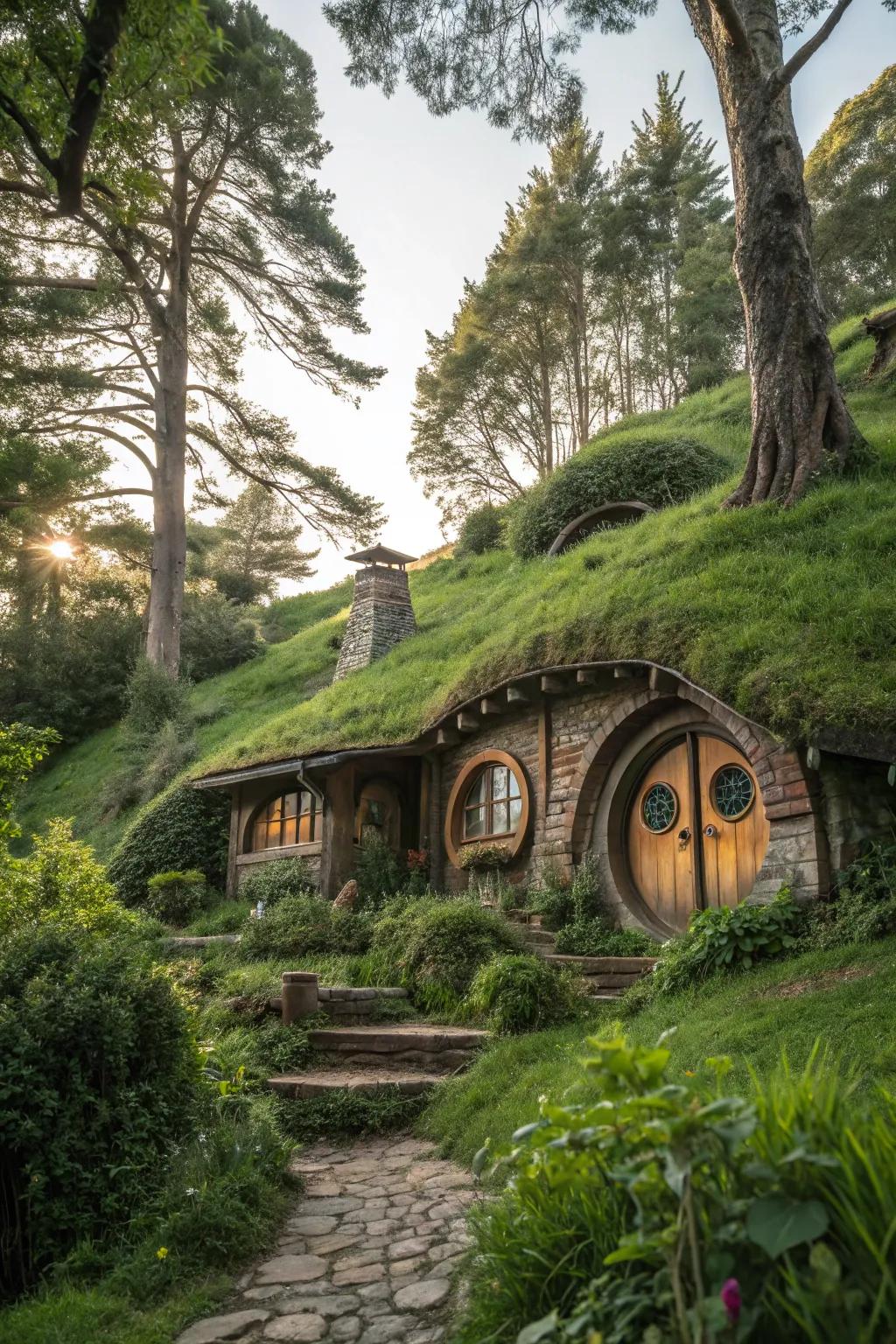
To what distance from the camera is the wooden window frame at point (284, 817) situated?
12984 mm

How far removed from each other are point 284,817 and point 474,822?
3553mm

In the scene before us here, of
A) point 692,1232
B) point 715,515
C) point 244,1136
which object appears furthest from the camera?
point 715,515

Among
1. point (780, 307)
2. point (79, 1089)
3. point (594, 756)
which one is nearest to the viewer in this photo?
point (79, 1089)

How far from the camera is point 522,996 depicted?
23.0 ft

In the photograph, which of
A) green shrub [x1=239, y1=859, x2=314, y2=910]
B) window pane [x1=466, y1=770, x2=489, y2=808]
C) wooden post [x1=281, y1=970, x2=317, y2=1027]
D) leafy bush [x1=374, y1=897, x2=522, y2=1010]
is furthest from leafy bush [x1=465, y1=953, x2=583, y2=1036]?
green shrub [x1=239, y1=859, x2=314, y2=910]

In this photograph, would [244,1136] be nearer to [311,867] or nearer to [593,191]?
[311,867]

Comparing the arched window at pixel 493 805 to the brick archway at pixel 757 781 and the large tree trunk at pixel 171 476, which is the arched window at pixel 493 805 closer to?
the brick archway at pixel 757 781

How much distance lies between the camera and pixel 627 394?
30.0m

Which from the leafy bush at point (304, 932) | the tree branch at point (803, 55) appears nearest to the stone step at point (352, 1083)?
the leafy bush at point (304, 932)

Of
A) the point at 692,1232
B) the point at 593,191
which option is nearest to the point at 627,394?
the point at 593,191

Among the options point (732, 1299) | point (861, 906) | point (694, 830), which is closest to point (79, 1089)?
point (732, 1299)

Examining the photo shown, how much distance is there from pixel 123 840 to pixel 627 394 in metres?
22.3

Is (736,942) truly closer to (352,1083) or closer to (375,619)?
(352,1083)

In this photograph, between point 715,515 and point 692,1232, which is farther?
point 715,515
